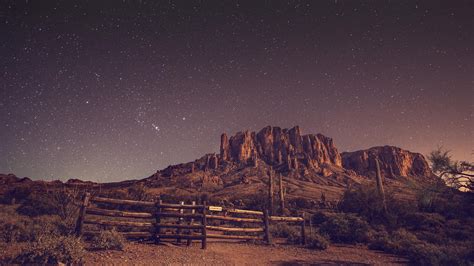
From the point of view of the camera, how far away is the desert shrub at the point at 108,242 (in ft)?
26.2

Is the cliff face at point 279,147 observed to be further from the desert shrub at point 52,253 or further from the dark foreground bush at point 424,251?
the desert shrub at point 52,253

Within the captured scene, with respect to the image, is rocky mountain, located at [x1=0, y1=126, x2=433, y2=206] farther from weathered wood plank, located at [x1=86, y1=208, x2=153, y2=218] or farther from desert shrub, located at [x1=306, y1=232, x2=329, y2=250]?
weathered wood plank, located at [x1=86, y1=208, x2=153, y2=218]

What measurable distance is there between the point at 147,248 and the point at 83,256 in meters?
2.46

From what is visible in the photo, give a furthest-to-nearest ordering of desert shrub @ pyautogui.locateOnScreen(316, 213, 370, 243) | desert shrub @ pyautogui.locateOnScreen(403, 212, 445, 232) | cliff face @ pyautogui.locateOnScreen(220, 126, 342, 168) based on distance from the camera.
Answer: cliff face @ pyautogui.locateOnScreen(220, 126, 342, 168) < desert shrub @ pyautogui.locateOnScreen(403, 212, 445, 232) < desert shrub @ pyautogui.locateOnScreen(316, 213, 370, 243)

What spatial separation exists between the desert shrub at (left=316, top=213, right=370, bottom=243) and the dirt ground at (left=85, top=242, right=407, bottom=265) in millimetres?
2044

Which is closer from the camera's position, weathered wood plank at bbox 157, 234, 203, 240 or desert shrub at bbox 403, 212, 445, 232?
weathered wood plank at bbox 157, 234, 203, 240

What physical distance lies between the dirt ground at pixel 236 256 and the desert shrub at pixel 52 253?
44cm

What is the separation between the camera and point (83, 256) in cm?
677

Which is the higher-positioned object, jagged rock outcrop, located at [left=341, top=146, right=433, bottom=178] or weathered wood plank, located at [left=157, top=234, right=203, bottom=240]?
jagged rock outcrop, located at [left=341, top=146, right=433, bottom=178]

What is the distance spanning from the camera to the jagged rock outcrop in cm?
10281

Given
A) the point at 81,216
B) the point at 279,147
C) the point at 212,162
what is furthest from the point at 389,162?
the point at 81,216

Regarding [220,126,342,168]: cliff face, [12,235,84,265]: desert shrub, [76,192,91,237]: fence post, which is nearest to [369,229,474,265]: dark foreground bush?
[12,235,84,265]: desert shrub

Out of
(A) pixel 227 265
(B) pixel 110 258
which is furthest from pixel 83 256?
(A) pixel 227 265

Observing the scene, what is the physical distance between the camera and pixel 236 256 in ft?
30.2
